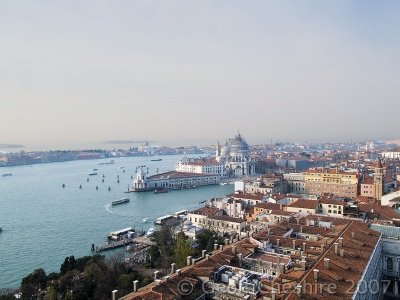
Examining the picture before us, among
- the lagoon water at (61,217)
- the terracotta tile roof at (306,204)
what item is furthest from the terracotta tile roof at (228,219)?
the lagoon water at (61,217)

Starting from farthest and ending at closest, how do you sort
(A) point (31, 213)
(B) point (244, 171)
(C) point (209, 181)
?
(B) point (244, 171)
(C) point (209, 181)
(A) point (31, 213)

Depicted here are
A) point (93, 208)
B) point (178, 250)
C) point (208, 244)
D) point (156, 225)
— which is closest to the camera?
point (178, 250)

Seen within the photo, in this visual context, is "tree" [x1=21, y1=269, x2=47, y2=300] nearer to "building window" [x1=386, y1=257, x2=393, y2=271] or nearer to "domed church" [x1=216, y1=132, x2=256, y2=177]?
"building window" [x1=386, y1=257, x2=393, y2=271]

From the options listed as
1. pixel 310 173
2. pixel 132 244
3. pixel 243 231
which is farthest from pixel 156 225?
pixel 310 173

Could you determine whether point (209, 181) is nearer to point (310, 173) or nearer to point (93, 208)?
point (310, 173)

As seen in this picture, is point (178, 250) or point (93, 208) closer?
point (178, 250)

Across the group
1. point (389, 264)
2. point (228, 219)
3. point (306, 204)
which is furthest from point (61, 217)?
point (389, 264)
